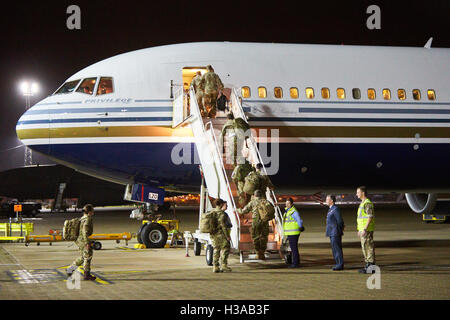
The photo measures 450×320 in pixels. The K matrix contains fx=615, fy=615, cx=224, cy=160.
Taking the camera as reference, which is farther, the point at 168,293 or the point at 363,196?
the point at 363,196

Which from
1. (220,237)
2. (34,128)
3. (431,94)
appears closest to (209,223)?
(220,237)

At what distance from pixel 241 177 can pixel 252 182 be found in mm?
496

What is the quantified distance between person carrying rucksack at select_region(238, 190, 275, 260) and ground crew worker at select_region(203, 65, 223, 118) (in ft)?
13.1

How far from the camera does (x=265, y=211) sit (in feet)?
45.4

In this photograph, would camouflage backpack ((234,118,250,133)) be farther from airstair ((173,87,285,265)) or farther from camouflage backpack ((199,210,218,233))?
camouflage backpack ((199,210,218,233))

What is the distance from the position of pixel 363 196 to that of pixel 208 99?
18.6 ft

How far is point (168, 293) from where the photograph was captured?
1035 cm

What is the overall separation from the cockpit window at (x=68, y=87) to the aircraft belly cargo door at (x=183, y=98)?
319 centimetres

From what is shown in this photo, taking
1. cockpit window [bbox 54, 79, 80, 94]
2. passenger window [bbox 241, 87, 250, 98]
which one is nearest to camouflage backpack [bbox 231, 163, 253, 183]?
passenger window [bbox 241, 87, 250, 98]

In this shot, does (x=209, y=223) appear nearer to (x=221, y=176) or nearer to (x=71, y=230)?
(x=221, y=176)

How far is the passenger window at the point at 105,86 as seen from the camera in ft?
60.3

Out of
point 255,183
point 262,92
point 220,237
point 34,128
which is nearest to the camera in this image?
point 220,237
